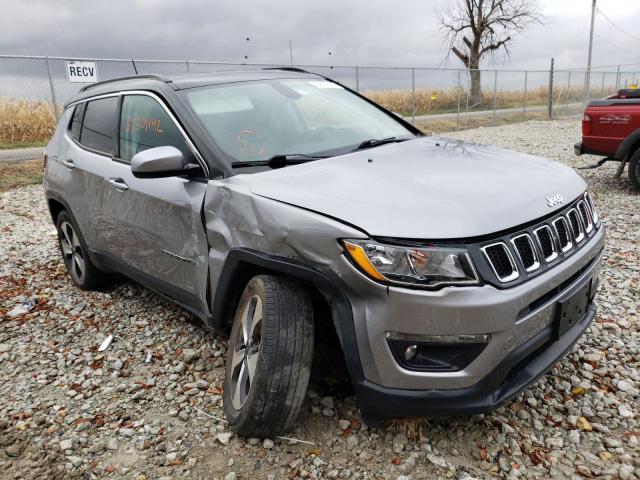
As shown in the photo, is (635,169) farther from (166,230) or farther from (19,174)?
(19,174)

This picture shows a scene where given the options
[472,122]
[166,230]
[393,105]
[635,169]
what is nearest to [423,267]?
[166,230]

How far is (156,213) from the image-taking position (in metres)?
3.25

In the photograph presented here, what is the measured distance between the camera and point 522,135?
673 inches

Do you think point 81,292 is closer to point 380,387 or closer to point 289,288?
point 289,288

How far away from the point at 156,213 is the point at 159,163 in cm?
55

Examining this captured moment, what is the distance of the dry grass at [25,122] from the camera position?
12.2 metres

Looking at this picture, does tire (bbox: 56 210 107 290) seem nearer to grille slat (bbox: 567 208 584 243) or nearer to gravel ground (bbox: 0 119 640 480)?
gravel ground (bbox: 0 119 640 480)

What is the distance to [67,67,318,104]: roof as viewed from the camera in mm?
3372

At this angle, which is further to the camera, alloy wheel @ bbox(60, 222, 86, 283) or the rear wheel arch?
the rear wheel arch

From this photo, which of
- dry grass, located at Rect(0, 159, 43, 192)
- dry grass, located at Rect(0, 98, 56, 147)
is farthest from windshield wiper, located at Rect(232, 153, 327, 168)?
dry grass, located at Rect(0, 98, 56, 147)

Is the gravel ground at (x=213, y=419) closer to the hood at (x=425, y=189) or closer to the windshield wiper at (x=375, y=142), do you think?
the hood at (x=425, y=189)

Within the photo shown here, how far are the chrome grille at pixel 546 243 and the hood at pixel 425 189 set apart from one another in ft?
0.25

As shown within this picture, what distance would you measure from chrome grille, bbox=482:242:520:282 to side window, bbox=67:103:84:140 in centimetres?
353

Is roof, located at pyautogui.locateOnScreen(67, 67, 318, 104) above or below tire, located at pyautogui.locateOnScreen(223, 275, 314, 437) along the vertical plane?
above
